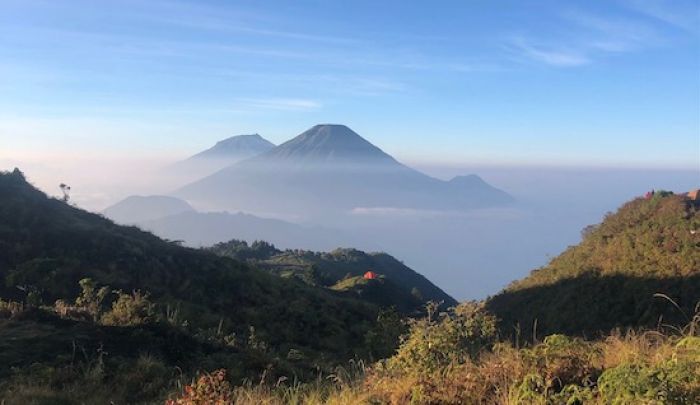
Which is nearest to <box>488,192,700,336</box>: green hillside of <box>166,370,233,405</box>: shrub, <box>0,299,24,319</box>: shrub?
<box>0,299,24,319</box>: shrub

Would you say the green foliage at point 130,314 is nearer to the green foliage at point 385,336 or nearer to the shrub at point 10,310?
the shrub at point 10,310

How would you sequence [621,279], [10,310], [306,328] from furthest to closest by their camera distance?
[621,279] → [306,328] → [10,310]

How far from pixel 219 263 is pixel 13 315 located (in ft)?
70.6

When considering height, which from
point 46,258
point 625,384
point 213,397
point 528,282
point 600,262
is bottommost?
point 528,282

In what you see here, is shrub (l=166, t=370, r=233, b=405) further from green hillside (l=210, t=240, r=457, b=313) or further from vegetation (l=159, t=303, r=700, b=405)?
green hillside (l=210, t=240, r=457, b=313)

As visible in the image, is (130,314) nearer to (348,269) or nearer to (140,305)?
(140,305)

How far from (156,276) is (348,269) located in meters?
81.6

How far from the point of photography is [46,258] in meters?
25.2

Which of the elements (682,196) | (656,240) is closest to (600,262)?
(656,240)

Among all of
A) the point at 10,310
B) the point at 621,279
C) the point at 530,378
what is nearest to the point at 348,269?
the point at 621,279

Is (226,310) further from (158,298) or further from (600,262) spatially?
(600,262)

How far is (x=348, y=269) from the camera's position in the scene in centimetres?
10819

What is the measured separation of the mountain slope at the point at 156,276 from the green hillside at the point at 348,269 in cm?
3401

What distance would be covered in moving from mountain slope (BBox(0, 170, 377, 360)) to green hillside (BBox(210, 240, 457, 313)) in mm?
34014
